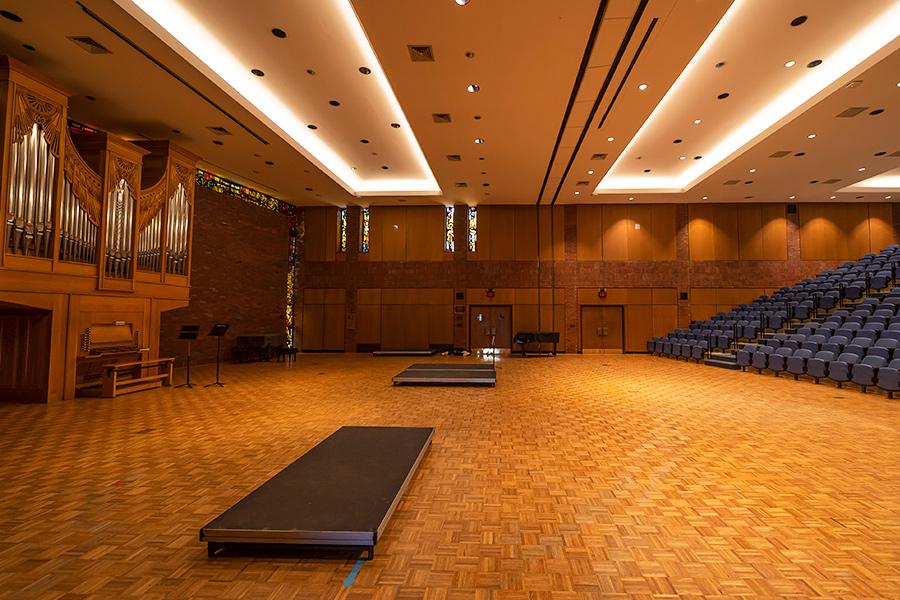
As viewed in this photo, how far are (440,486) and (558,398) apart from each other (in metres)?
3.99

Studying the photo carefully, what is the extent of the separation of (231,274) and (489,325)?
333 inches

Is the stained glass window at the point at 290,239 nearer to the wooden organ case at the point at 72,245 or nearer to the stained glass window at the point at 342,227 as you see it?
the stained glass window at the point at 342,227

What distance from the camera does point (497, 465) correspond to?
12.2 ft

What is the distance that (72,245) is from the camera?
654 cm

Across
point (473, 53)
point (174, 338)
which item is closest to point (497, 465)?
point (473, 53)

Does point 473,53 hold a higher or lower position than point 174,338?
higher

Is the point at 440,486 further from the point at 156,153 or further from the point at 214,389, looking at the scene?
the point at 156,153

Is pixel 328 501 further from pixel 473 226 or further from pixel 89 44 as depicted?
pixel 473 226

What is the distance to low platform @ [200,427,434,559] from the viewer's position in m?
2.22

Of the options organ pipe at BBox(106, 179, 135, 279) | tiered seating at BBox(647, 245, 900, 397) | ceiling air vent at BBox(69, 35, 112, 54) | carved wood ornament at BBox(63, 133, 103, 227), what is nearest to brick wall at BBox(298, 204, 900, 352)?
tiered seating at BBox(647, 245, 900, 397)

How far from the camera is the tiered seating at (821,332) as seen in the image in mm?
7430

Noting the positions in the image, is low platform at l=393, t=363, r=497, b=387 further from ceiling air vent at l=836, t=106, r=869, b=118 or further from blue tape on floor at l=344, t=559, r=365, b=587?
ceiling air vent at l=836, t=106, r=869, b=118

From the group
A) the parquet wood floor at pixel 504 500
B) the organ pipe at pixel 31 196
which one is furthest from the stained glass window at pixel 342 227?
the parquet wood floor at pixel 504 500

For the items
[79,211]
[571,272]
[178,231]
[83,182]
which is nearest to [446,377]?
[178,231]
